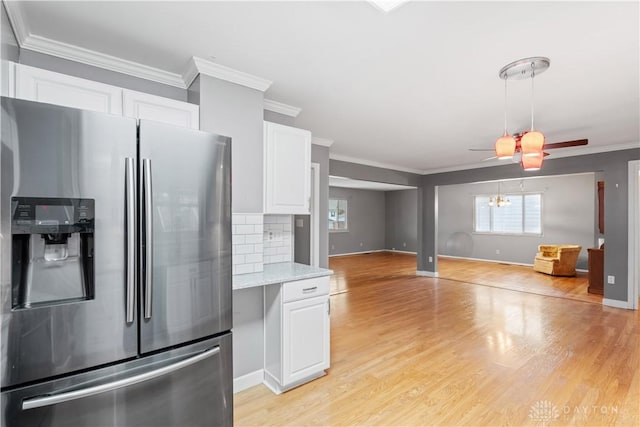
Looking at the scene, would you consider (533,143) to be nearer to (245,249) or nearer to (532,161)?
(532,161)

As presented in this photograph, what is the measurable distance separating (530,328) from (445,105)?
2.85 m

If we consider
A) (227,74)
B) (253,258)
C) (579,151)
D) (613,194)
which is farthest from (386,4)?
(613,194)

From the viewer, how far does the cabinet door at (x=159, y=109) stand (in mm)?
1940

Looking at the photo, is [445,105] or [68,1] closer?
[68,1]

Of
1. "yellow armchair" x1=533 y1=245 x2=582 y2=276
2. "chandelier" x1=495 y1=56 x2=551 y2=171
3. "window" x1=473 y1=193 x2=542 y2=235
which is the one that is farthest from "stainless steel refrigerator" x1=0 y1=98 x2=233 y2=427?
"window" x1=473 y1=193 x2=542 y2=235

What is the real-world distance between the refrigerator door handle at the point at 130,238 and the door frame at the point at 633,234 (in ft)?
20.3

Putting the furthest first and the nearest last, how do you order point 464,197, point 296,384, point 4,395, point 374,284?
point 464,197 < point 374,284 < point 296,384 < point 4,395

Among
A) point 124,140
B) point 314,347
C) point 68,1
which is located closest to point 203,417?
point 314,347

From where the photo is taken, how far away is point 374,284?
6219 millimetres

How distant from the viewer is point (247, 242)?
7.93 feet

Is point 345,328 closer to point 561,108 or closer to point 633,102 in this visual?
point 561,108

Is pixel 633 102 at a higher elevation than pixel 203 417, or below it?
higher

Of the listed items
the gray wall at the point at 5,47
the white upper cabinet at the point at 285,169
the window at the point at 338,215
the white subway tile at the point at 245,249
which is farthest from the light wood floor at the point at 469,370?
the window at the point at 338,215

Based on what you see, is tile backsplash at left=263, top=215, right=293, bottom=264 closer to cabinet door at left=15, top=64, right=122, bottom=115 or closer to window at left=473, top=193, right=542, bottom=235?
cabinet door at left=15, top=64, right=122, bottom=115
